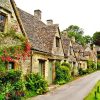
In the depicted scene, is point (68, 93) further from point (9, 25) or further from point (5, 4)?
Answer: point (5, 4)

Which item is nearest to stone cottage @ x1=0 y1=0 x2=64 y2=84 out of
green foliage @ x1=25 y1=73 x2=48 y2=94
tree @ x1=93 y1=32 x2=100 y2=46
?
green foliage @ x1=25 y1=73 x2=48 y2=94

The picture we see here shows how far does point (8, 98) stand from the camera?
570 inches

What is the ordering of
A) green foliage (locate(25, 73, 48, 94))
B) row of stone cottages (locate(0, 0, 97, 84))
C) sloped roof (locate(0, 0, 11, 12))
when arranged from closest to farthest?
1. sloped roof (locate(0, 0, 11, 12))
2. row of stone cottages (locate(0, 0, 97, 84))
3. green foliage (locate(25, 73, 48, 94))

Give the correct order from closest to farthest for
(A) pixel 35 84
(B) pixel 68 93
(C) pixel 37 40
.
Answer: (A) pixel 35 84 → (B) pixel 68 93 → (C) pixel 37 40

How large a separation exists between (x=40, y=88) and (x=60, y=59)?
10.5m

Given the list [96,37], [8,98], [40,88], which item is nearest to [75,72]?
[40,88]

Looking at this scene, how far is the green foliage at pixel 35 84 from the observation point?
19438mm

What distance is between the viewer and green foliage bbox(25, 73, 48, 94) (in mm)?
19438

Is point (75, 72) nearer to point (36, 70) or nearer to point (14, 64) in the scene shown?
point (36, 70)

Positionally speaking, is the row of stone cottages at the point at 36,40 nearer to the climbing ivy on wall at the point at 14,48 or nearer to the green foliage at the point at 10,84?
the climbing ivy on wall at the point at 14,48

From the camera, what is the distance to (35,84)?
19.9m

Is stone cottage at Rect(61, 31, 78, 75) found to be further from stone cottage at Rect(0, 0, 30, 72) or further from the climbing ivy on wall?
the climbing ivy on wall

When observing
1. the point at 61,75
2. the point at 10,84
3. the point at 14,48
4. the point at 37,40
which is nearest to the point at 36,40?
the point at 37,40

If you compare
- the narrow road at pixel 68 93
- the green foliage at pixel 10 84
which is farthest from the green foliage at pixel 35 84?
the green foliage at pixel 10 84
